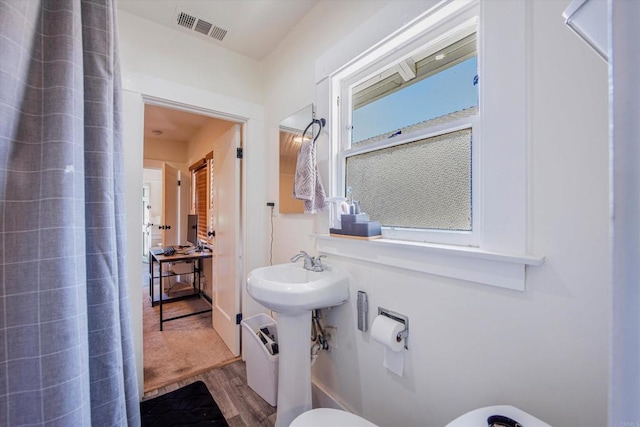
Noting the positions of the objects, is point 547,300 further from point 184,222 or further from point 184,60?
point 184,222

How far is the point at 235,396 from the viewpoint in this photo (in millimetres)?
1665

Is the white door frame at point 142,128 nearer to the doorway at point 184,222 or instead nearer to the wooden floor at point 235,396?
the doorway at point 184,222

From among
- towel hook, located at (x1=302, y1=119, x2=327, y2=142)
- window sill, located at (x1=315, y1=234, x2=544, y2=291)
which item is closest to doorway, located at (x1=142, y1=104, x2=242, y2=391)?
towel hook, located at (x1=302, y1=119, x2=327, y2=142)

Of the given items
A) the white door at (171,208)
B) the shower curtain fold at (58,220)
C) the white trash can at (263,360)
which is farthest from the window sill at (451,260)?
the white door at (171,208)

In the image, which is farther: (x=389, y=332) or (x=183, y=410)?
(x=183, y=410)

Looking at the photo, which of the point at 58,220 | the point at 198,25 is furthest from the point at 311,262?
the point at 198,25

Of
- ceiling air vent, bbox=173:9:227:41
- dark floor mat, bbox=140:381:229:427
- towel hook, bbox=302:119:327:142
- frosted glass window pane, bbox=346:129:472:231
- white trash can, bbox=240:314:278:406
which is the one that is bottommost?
dark floor mat, bbox=140:381:229:427

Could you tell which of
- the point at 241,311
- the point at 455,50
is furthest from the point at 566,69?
the point at 241,311

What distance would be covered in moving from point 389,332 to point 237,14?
2050mm

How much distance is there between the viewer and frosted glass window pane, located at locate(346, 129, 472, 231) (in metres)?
1.02

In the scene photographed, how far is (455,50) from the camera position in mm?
1065

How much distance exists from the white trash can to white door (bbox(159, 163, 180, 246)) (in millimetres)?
3086

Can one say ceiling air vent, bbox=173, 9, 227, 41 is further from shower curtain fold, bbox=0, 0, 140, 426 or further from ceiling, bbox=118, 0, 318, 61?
shower curtain fold, bbox=0, 0, 140, 426

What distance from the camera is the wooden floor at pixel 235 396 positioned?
148 cm
